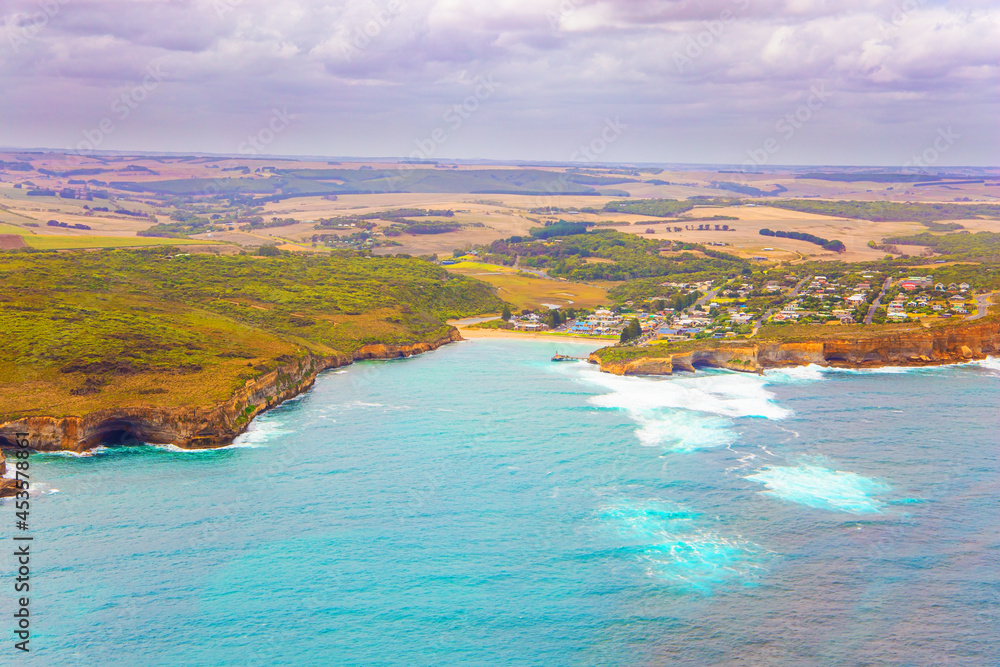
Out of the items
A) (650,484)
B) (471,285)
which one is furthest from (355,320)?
(650,484)

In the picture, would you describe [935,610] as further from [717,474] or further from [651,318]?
[651,318]

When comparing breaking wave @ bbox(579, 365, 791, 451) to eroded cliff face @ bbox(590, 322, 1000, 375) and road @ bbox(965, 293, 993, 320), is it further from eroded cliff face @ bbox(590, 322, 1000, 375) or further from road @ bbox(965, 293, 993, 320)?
road @ bbox(965, 293, 993, 320)

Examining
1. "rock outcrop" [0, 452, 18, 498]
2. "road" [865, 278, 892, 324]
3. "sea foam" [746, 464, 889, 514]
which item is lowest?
"rock outcrop" [0, 452, 18, 498]

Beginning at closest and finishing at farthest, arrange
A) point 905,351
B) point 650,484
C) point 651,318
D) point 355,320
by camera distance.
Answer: point 650,484, point 905,351, point 355,320, point 651,318

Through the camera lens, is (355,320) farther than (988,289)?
No

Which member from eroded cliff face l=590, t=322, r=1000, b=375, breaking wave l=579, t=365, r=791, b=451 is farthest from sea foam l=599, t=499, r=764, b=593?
eroded cliff face l=590, t=322, r=1000, b=375

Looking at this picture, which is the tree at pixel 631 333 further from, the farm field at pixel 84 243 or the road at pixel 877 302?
the farm field at pixel 84 243
